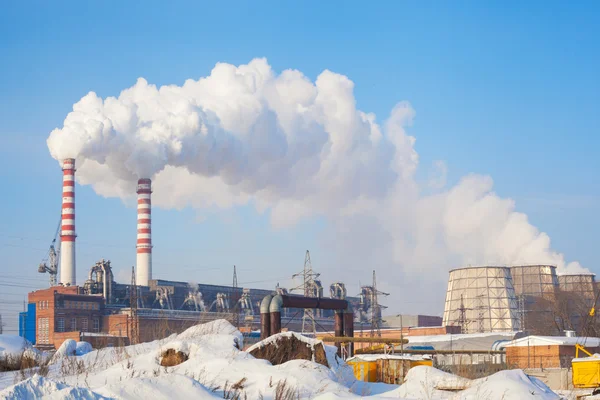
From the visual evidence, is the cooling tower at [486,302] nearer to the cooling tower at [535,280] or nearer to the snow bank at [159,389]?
the cooling tower at [535,280]

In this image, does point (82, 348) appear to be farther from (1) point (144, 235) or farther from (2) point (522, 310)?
(2) point (522, 310)

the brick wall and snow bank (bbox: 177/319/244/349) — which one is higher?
snow bank (bbox: 177/319/244/349)

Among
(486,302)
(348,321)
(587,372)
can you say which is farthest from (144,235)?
(587,372)

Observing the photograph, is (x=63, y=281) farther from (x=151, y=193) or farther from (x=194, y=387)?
(x=194, y=387)

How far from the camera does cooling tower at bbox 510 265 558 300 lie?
75.6 metres

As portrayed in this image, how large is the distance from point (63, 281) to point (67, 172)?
38.5ft

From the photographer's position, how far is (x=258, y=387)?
7.89 m

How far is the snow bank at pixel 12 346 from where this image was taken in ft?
38.2

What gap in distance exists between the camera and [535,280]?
76.1 meters

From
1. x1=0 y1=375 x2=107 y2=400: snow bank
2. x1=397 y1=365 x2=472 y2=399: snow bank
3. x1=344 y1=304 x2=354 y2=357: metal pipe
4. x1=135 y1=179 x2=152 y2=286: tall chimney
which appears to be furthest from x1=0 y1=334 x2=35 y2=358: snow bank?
x1=135 y1=179 x2=152 y2=286: tall chimney

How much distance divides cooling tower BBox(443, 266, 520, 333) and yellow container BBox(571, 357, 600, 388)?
187ft

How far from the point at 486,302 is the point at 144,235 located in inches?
1271

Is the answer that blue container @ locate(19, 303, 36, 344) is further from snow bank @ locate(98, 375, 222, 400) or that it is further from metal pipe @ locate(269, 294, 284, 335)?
snow bank @ locate(98, 375, 222, 400)

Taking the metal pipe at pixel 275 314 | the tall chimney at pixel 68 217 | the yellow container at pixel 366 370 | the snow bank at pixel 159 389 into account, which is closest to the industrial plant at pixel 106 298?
the tall chimney at pixel 68 217
